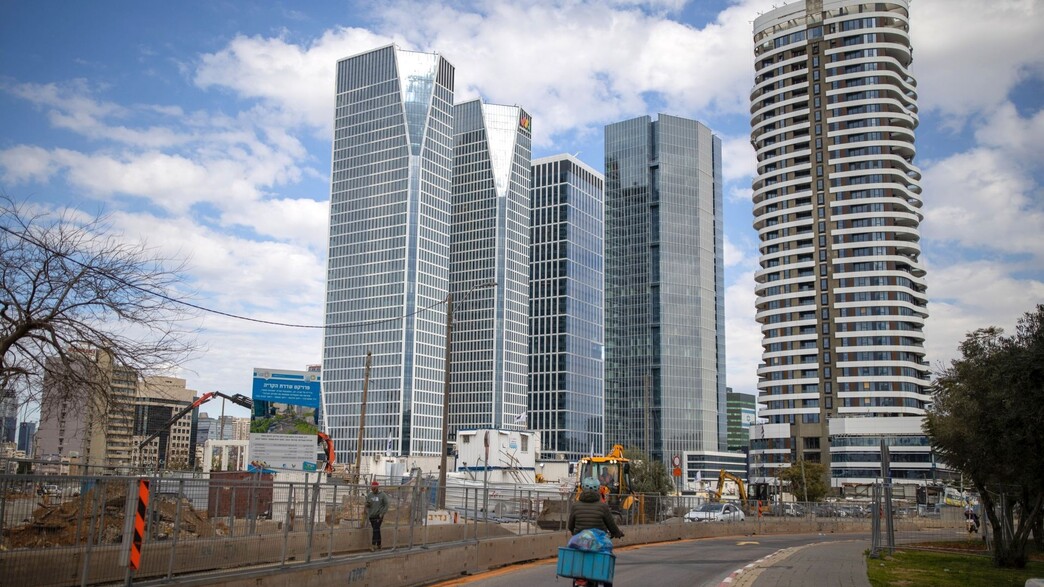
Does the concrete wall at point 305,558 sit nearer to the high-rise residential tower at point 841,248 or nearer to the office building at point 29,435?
the office building at point 29,435

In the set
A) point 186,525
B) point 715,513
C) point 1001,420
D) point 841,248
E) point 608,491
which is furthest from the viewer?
point 841,248

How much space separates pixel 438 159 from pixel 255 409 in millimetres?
134667

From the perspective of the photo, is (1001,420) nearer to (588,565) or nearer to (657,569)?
(657,569)

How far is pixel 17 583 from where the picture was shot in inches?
478

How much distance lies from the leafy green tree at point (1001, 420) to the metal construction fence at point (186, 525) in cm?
1146

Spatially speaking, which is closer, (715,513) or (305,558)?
(305,558)

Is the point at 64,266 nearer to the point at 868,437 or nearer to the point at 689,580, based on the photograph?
the point at 689,580

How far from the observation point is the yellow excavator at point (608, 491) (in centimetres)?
2980

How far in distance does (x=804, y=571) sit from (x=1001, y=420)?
557 cm

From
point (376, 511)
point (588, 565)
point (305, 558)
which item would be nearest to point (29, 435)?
point (376, 511)

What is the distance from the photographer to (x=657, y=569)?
20484mm

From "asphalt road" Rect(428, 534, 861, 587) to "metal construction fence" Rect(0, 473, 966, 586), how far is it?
6.74 ft

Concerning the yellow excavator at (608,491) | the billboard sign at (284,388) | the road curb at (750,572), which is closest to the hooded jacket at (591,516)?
the road curb at (750,572)

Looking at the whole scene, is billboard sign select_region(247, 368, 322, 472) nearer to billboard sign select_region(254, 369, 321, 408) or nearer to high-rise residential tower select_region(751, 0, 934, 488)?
billboard sign select_region(254, 369, 321, 408)
